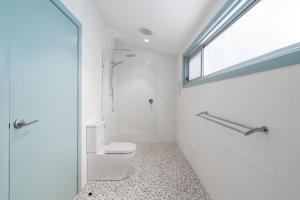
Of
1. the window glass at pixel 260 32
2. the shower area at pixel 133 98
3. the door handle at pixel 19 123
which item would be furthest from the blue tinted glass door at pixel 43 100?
the shower area at pixel 133 98

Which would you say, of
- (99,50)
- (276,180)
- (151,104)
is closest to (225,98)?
(276,180)

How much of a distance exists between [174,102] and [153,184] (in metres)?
2.16

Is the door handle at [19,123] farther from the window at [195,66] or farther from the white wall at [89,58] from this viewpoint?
the window at [195,66]

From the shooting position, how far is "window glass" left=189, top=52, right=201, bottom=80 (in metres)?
2.51

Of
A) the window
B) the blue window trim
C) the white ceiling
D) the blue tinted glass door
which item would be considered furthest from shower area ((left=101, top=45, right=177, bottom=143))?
the blue tinted glass door

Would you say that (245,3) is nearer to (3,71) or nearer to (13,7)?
(13,7)

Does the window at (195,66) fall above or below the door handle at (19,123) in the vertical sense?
above

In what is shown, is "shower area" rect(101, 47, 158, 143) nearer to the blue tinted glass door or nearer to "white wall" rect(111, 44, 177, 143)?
"white wall" rect(111, 44, 177, 143)

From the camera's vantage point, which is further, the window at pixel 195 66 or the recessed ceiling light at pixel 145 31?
the recessed ceiling light at pixel 145 31

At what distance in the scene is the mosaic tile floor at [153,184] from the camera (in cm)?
179

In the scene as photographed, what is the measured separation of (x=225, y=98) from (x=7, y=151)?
1540 millimetres

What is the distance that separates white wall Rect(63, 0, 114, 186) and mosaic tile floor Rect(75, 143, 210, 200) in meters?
0.30

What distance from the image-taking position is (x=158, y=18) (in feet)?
7.29

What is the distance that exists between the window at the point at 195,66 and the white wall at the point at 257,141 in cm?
79
